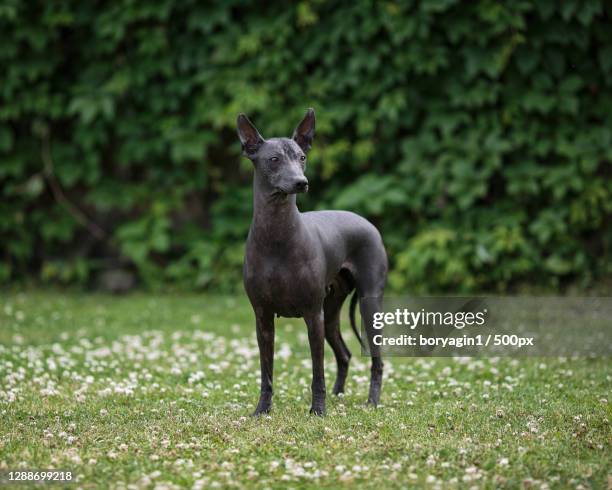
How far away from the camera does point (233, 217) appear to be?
1146 centimetres

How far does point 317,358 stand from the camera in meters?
5.48

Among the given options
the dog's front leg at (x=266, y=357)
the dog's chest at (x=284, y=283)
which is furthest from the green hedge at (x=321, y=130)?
the dog's chest at (x=284, y=283)

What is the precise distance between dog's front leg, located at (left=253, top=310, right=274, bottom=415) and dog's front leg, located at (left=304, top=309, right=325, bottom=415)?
0.27 metres

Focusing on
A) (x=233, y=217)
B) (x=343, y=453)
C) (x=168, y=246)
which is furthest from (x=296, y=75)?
(x=343, y=453)

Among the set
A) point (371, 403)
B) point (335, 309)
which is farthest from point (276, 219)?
point (371, 403)

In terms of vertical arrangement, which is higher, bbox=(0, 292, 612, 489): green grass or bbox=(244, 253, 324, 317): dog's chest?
bbox=(244, 253, 324, 317): dog's chest

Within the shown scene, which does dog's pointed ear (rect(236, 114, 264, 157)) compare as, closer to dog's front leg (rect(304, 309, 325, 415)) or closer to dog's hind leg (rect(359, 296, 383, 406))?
dog's front leg (rect(304, 309, 325, 415))

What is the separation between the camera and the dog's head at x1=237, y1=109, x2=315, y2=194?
5.08 meters

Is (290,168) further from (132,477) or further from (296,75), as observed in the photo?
(296,75)

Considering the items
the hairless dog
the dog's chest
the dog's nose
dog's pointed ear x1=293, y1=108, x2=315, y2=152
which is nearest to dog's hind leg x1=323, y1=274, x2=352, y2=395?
the hairless dog

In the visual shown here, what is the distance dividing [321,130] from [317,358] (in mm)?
5720

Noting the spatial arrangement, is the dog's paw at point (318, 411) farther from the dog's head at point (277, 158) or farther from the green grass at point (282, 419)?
the dog's head at point (277, 158)

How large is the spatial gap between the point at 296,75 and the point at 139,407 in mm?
6354

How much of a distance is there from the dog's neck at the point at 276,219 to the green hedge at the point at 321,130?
5173mm
